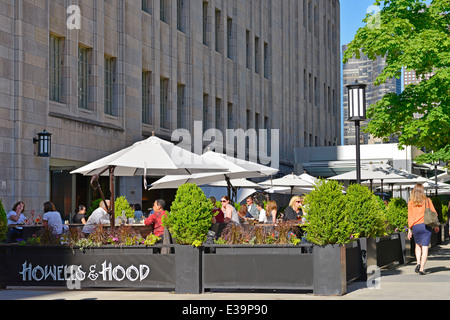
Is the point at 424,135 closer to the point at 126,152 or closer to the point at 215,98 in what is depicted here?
the point at 126,152

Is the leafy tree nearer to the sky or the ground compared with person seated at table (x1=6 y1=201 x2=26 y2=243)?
nearer to the sky

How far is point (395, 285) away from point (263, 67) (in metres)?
33.7

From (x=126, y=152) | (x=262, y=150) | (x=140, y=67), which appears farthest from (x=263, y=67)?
(x=126, y=152)

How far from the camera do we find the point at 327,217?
13.0 metres

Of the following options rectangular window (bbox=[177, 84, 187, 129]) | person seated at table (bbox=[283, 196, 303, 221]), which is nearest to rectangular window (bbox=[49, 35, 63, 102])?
person seated at table (bbox=[283, 196, 303, 221])

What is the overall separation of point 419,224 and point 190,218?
577 cm

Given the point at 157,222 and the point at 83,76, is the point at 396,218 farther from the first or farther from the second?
the point at 83,76

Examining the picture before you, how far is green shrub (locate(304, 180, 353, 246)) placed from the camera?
42.0 ft

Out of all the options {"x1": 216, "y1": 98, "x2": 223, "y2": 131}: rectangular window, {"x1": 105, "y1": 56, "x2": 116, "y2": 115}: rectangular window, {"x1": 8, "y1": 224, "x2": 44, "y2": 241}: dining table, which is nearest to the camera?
{"x1": 8, "y1": 224, "x2": 44, "y2": 241}: dining table

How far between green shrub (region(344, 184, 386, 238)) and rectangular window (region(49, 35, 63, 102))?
1126cm

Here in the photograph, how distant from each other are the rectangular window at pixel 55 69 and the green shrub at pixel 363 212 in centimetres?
1126

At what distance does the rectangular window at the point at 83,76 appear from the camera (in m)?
25.2

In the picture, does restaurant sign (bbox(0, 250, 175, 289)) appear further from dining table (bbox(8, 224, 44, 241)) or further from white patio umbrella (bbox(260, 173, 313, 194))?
white patio umbrella (bbox(260, 173, 313, 194))

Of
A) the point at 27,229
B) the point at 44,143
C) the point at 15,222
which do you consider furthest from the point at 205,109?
the point at 27,229
